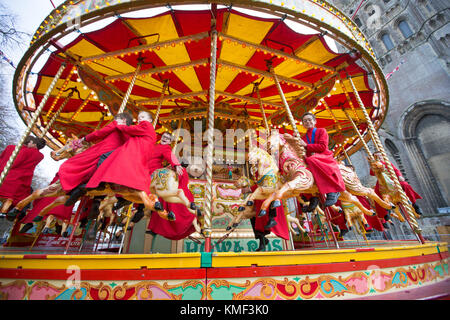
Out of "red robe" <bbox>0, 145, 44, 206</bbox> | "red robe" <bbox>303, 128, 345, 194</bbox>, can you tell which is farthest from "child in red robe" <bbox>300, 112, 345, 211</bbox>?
"red robe" <bbox>0, 145, 44, 206</bbox>

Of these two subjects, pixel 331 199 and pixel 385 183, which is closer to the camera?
pixel 331 199

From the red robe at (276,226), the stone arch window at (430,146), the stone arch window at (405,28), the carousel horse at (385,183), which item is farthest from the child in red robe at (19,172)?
the stone arch window at (405,28)

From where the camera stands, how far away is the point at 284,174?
10.2 feet

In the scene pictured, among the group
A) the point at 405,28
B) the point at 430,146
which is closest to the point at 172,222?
the point at 430,146

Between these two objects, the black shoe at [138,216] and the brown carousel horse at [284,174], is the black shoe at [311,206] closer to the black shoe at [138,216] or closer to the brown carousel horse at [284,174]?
the brown carousel horse at [284,174]

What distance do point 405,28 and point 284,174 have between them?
21857 millimetres

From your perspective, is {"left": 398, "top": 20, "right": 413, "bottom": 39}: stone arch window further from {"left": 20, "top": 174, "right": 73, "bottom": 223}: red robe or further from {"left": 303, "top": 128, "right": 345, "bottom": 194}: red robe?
{"left": 20, "top": 174, "right": 73, "bottom": 223}: red robe

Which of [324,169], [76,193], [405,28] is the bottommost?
[76,193]

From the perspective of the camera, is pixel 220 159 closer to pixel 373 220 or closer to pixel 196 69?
pixel 196 69

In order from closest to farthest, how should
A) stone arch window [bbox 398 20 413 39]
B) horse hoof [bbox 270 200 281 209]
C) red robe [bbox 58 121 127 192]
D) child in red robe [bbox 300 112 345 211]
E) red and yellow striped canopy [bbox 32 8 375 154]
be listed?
1. red robe [bbox 58 121 127 192]
2. horse hoof [bbox 270 200 281 209]
3. child in red robe [bbox 300 112 345 211]
4. red and yellow striped canopy [bbox 32 8 375 154]
5. stone arch window [bbox 398 20 413 39]

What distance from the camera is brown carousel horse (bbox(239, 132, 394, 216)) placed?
277 centimetres

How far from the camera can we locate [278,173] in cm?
309
